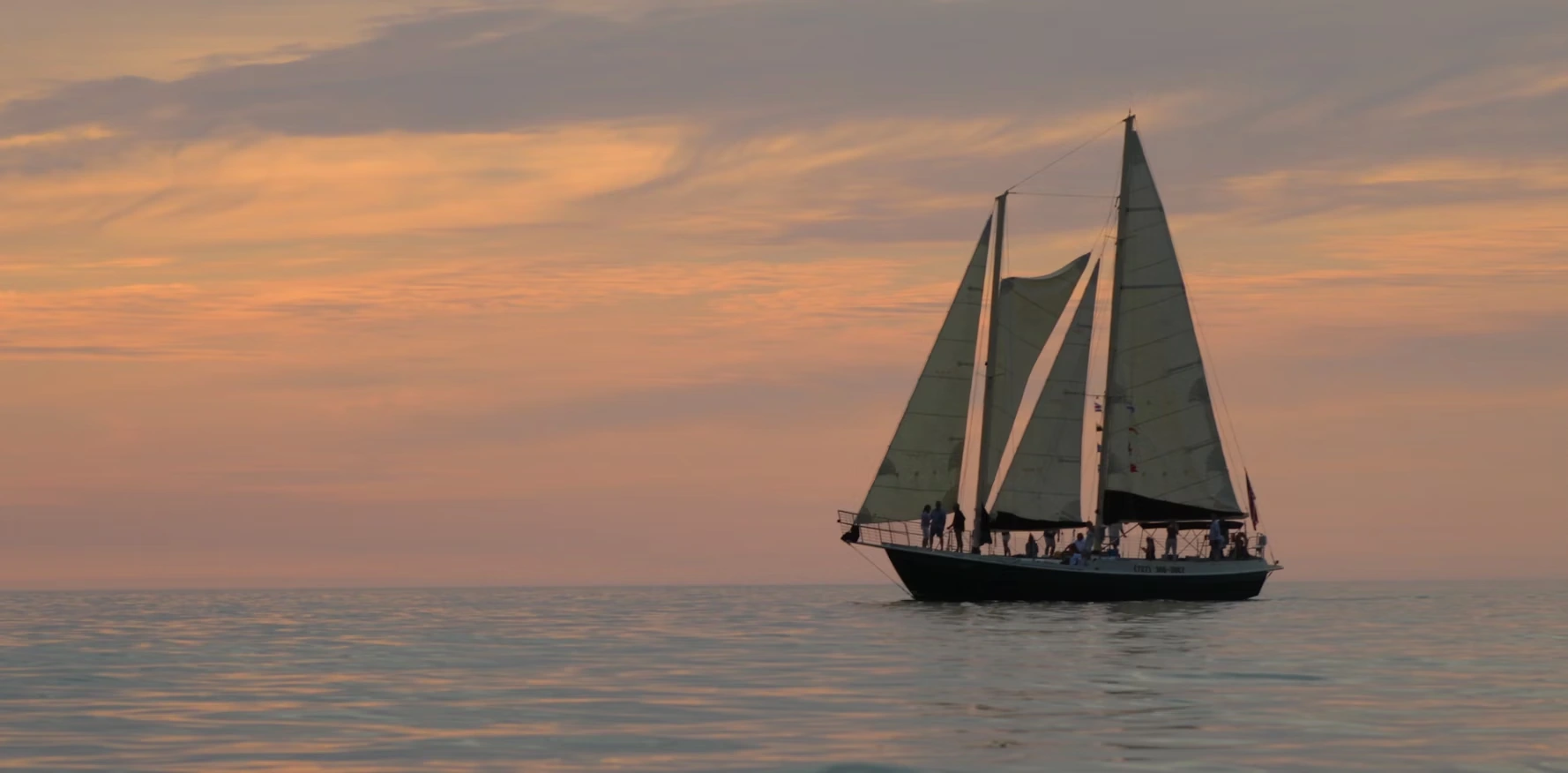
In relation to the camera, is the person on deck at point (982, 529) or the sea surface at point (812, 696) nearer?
the sea surface at point (812, 696)

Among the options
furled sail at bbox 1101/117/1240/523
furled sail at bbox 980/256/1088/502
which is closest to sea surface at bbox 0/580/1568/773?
furled sail at bbox 980/256/1088/502

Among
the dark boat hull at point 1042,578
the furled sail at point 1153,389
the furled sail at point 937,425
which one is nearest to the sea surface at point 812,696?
the dark boat hull at point 1042,578

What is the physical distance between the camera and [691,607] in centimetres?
9925

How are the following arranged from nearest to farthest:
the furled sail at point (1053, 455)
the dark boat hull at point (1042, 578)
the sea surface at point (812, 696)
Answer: the sea surface at point (812, 696) → the dark boat hull at point (1042, 578) → the furled sail at point (1053, 455)

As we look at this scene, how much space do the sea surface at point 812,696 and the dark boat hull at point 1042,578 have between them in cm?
753

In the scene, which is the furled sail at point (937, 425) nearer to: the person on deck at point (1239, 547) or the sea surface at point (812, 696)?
the sea surface at point (812, 696)

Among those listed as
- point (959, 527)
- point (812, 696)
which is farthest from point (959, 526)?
point (812, 696)

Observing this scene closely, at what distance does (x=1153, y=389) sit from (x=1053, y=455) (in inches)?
265

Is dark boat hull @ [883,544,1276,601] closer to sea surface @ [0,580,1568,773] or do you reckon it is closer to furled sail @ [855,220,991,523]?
furled sail @ [855,220,991,523]

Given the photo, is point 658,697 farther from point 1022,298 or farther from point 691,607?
point 691,607

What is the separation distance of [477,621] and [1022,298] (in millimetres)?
26334

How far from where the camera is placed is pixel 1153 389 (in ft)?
281

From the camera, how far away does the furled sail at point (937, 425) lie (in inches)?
3105

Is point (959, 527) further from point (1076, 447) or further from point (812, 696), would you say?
point (812, 696)
